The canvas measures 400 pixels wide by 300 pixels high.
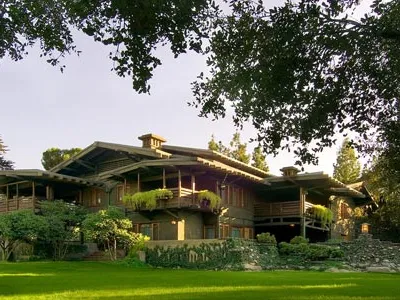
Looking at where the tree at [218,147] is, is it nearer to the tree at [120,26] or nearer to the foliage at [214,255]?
the foliage at [214,255]

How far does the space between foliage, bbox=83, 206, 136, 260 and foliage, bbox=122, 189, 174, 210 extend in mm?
1044

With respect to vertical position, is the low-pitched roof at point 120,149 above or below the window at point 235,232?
above

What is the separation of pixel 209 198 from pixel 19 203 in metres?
12.3

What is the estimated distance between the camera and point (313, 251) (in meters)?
26.6

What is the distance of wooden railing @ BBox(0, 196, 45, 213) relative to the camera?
103 ft

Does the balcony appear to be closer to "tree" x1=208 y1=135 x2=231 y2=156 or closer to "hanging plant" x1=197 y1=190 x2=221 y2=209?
"hanging plant" x1=197 y1=190 x2=221 y2=209

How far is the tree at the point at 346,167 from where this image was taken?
153ft

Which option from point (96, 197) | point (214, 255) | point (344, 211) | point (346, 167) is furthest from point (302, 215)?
point (346, 167)

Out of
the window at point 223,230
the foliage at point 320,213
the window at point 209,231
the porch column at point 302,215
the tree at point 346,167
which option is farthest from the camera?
the tree at point 346,167

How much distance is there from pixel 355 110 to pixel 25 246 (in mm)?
26403

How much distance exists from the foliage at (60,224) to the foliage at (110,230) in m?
2.67

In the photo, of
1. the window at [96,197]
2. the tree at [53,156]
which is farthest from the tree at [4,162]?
the window at [96,197]

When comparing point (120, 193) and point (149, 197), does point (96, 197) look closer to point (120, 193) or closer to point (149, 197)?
point (120, 193)

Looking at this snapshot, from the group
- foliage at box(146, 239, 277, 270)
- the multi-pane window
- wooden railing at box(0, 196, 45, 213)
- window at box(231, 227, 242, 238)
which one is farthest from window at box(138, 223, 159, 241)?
wooden railing at box(0, 196, 45, 213)
